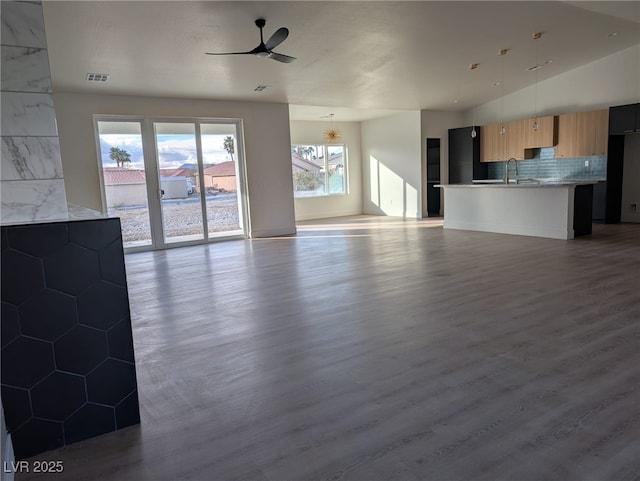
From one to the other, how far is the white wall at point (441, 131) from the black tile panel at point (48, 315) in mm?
10093

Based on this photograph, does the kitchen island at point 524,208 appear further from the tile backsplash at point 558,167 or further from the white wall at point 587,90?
the white wall at point 587,90

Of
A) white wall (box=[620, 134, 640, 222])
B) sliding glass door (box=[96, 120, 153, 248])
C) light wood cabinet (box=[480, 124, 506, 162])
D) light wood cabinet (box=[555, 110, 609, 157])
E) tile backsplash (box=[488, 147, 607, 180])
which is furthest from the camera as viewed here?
light wood cabinet (box=[480, 124, 506, 162])

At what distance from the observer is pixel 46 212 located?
2.36 metres

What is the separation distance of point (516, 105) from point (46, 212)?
10.6m

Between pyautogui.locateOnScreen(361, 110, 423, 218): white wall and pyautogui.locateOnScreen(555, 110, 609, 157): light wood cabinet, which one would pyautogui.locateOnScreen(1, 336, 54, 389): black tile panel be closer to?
pyautogui.locateOnScreen(555, 110, 609, 157): light wood cabinet

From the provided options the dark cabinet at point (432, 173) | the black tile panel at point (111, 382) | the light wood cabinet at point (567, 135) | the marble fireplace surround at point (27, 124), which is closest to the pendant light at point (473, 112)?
the dark cabinet at point (432, 173)

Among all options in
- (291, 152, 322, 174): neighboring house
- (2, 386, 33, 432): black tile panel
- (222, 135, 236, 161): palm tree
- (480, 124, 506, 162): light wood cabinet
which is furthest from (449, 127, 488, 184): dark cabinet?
(2, 386, 33, 432): black tile panel

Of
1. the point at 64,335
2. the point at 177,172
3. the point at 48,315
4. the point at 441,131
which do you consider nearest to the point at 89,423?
the point at 64,335

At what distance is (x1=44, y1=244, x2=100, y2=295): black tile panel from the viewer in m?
1.97

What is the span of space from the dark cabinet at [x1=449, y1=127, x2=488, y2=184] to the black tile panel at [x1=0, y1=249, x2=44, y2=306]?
10.6 metres

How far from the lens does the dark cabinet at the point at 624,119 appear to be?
818 cm

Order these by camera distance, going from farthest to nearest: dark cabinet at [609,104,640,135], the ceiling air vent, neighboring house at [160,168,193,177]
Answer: dark cabinet at [609,104,640,135] → neighboring house at [160,168,193,177] → the ceiling air vent

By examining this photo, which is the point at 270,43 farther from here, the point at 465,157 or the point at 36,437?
the point at 465,157

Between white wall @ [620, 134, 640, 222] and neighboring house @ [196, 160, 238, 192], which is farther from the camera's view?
white wall @ [620, 134, 640, 222]
